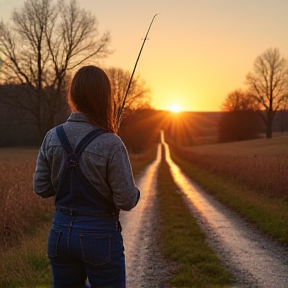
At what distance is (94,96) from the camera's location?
2.72m

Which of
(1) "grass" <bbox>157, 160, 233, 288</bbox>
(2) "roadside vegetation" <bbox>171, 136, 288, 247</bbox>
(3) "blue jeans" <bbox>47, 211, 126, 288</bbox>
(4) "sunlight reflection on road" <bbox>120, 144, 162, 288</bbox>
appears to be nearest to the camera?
(3) "blue jeans" <bbox>47, 211, 126, 288</bbox>

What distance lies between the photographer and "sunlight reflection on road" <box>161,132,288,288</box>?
642 centimetres

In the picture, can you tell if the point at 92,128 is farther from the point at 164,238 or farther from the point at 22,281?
the point at 164,238

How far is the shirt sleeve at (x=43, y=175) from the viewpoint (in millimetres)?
2887

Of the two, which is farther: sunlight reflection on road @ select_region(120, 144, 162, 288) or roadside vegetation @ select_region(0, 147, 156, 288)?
sunlight reflection on road @ select_region(120, 144, 162, 288)

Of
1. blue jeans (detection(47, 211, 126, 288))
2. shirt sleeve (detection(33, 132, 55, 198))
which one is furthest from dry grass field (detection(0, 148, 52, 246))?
blue jeans (detection(47, 211, 126, 288))

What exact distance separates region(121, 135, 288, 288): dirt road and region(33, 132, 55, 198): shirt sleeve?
3.55m

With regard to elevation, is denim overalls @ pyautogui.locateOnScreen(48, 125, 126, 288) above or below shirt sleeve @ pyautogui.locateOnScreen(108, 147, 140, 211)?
below

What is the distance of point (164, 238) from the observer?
902cm

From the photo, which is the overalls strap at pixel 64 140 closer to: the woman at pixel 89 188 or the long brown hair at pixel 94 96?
the woman at pixel 89 188

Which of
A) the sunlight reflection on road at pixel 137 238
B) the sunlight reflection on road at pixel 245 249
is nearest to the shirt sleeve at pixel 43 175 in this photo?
the sunlight reflection on road at pixel 137 238

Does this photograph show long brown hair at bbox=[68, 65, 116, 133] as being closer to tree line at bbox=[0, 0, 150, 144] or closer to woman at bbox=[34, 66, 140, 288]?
woman at bbox=[34, 66, 140, 288]

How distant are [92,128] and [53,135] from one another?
0.29 m

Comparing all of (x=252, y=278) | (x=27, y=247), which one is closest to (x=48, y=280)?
(x=27, y=247)
